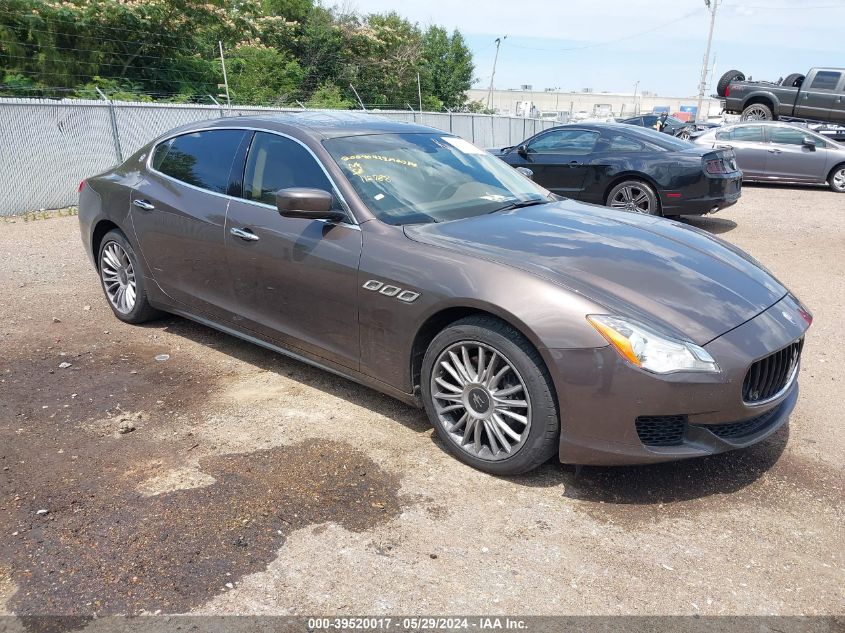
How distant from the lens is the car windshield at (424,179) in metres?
4.01

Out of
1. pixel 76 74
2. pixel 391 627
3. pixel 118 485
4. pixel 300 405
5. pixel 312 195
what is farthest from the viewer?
pixel 76 74

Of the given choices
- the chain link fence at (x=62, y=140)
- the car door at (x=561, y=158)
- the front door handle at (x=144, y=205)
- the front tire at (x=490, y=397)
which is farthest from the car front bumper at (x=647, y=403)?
the chain link fence at (x=62, y=140)

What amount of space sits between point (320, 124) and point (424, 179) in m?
0.80

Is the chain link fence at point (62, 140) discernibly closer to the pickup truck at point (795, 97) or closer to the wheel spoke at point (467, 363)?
the wheel spoke at point (467, 363)

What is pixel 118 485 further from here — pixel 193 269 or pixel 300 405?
pixel 193 269

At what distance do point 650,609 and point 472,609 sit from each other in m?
0.64

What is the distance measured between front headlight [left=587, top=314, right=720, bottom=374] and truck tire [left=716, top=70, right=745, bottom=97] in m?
20.1

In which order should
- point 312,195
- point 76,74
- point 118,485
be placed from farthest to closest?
point 76,74 < point 312,195 < point 118,485

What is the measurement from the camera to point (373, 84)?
36.7 meters

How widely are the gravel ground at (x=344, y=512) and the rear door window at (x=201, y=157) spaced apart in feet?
4.22

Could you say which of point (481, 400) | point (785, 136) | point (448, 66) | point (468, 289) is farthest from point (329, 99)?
point (448, 66)

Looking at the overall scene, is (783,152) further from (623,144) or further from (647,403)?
(647,403)

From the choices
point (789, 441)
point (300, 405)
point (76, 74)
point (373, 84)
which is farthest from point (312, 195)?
point (373, 84)

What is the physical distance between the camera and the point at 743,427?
10.7 feet
